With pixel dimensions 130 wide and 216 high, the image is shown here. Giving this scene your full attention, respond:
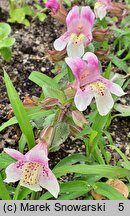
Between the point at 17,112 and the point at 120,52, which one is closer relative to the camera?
the point at 17,112

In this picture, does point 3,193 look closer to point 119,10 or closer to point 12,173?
point 12,173

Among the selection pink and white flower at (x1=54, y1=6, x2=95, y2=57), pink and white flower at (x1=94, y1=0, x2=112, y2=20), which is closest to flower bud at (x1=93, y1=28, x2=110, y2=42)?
pink and white flower at (x1=54, y1=6, x2=95, y2=57)

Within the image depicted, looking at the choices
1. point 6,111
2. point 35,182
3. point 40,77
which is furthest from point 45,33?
point 35,182

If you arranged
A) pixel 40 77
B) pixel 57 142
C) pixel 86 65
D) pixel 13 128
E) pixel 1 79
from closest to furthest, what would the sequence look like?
pixel 86 65
pixel 57 142
pixel 40 77
pixel 13 128
pixel 1 79

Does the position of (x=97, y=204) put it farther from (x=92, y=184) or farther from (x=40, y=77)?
(x=40, y=77)

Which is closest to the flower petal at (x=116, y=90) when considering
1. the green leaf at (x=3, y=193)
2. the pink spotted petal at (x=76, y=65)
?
the pink spotted petal at (x=76, y=65)

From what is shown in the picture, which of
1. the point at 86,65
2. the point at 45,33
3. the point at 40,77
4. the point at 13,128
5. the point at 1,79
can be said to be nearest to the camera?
the point at 86,65
